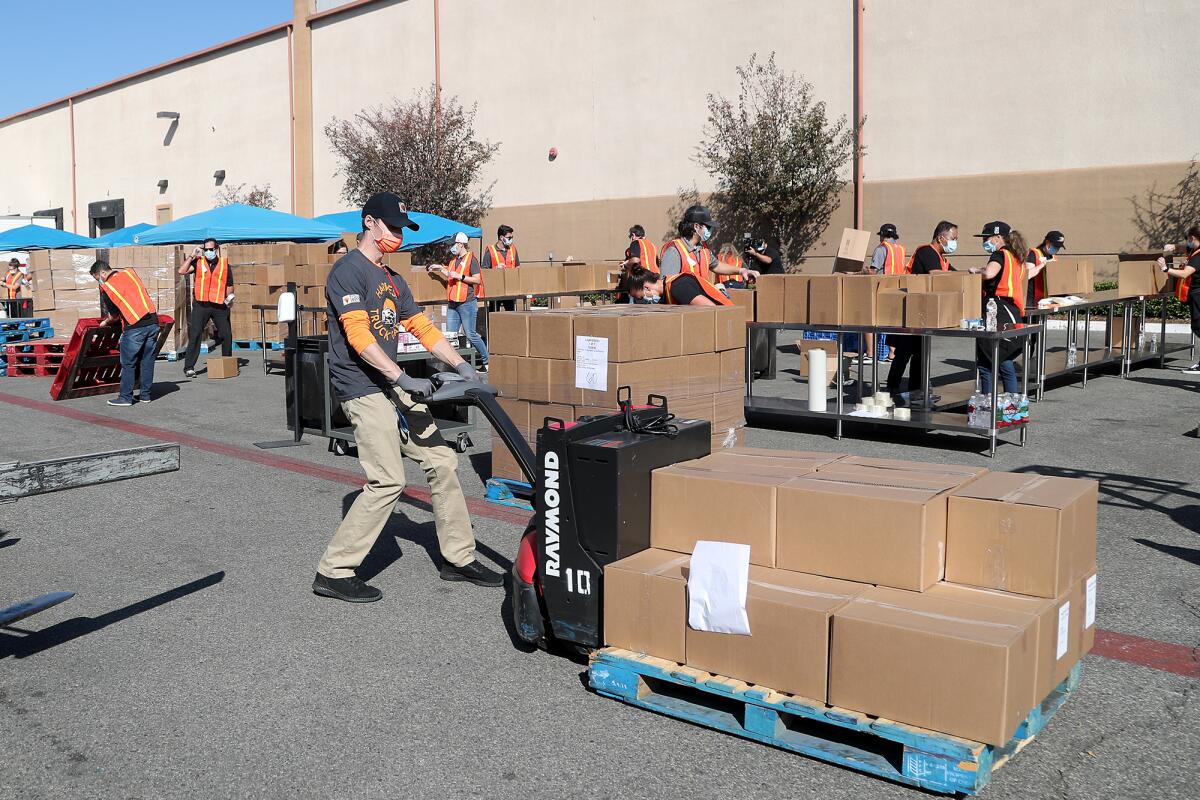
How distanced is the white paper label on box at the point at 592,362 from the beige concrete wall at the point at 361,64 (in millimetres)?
24953

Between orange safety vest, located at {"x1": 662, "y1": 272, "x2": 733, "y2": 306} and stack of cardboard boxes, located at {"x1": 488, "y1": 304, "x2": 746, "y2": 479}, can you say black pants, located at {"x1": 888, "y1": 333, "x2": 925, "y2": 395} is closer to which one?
orange safety vest, located at {"x1": 662, "y1": 272, "x2": 733, "y2": 306}

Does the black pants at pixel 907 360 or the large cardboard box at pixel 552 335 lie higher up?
the large cardboard box at pixel 552 335

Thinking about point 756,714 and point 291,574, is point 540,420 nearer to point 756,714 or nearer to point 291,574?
point 291,574

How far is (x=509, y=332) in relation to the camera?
26.5 ft

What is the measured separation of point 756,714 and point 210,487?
5914 mm

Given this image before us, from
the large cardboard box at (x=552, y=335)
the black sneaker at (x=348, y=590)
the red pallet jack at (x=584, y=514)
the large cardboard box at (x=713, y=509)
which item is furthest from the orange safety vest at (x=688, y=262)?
the large cardboard box at (x=713, y=509)

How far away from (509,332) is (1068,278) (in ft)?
30.2

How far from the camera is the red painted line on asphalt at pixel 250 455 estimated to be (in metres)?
7.79

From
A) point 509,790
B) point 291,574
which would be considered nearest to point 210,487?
point 291,574

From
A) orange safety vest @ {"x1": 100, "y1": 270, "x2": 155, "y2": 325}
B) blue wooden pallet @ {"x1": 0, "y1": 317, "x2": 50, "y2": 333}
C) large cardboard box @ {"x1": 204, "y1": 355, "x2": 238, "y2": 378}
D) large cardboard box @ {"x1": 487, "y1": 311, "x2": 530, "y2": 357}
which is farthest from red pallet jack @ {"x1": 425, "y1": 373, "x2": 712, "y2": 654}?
blue wooden pallet @ {"x1": 0, "y1": 317, "x2": 50, "y2": 333}

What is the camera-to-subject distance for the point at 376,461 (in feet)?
18.9

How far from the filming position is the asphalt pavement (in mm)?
3928

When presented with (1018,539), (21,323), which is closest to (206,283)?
(21,323)

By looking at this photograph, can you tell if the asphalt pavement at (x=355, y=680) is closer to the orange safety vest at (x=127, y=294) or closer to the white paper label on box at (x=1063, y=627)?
the white paper label on box at (x=1063, y=627)
